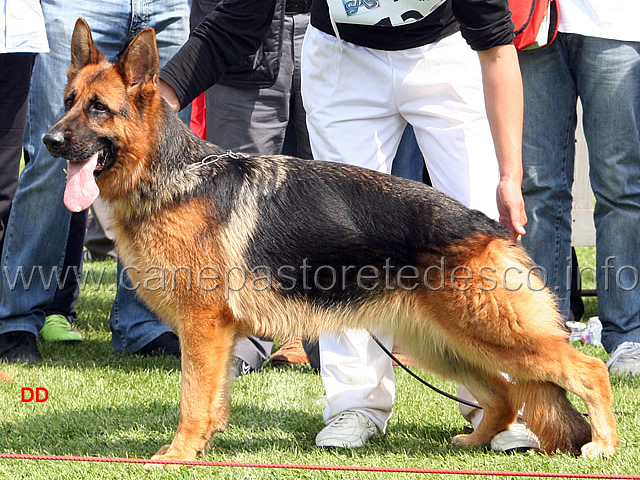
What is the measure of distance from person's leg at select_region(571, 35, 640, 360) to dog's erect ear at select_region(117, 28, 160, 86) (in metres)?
2.63

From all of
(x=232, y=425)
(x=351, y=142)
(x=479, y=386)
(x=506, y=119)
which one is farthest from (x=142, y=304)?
(x=506, y=119)

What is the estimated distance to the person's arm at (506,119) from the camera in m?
3.10

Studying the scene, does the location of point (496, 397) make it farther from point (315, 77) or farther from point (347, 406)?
point (315, 77)

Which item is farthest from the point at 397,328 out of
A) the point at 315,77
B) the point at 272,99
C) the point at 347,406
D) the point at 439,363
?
Result: the point at 272,99

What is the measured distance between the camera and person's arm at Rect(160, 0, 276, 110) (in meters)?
3.50

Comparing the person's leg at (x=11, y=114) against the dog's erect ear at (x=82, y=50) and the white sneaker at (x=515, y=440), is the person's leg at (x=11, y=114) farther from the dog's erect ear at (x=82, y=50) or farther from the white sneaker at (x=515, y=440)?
the white sneaker at (x=515, y=440)

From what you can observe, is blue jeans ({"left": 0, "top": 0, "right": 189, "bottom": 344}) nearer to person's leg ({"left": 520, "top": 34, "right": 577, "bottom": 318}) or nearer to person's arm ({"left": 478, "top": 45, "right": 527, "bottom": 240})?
person's leg ({"left": 520, "top": 34, "right": 577, "bottom": 318})

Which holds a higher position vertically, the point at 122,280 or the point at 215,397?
the point at 215,397

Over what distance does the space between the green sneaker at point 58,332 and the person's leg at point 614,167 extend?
353 cm

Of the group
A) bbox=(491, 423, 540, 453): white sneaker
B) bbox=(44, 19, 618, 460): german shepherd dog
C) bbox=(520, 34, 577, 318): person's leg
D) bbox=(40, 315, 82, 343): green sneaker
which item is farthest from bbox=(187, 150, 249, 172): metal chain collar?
bbox=(40, 315, 82, 343): green sneaker

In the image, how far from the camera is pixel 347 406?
3.54 metres

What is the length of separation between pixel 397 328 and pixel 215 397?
79 cm

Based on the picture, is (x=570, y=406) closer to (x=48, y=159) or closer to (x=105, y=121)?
(x=105, y=121)

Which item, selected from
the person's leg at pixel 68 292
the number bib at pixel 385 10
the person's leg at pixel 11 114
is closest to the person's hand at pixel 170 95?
the number bib at pixel 385 10
